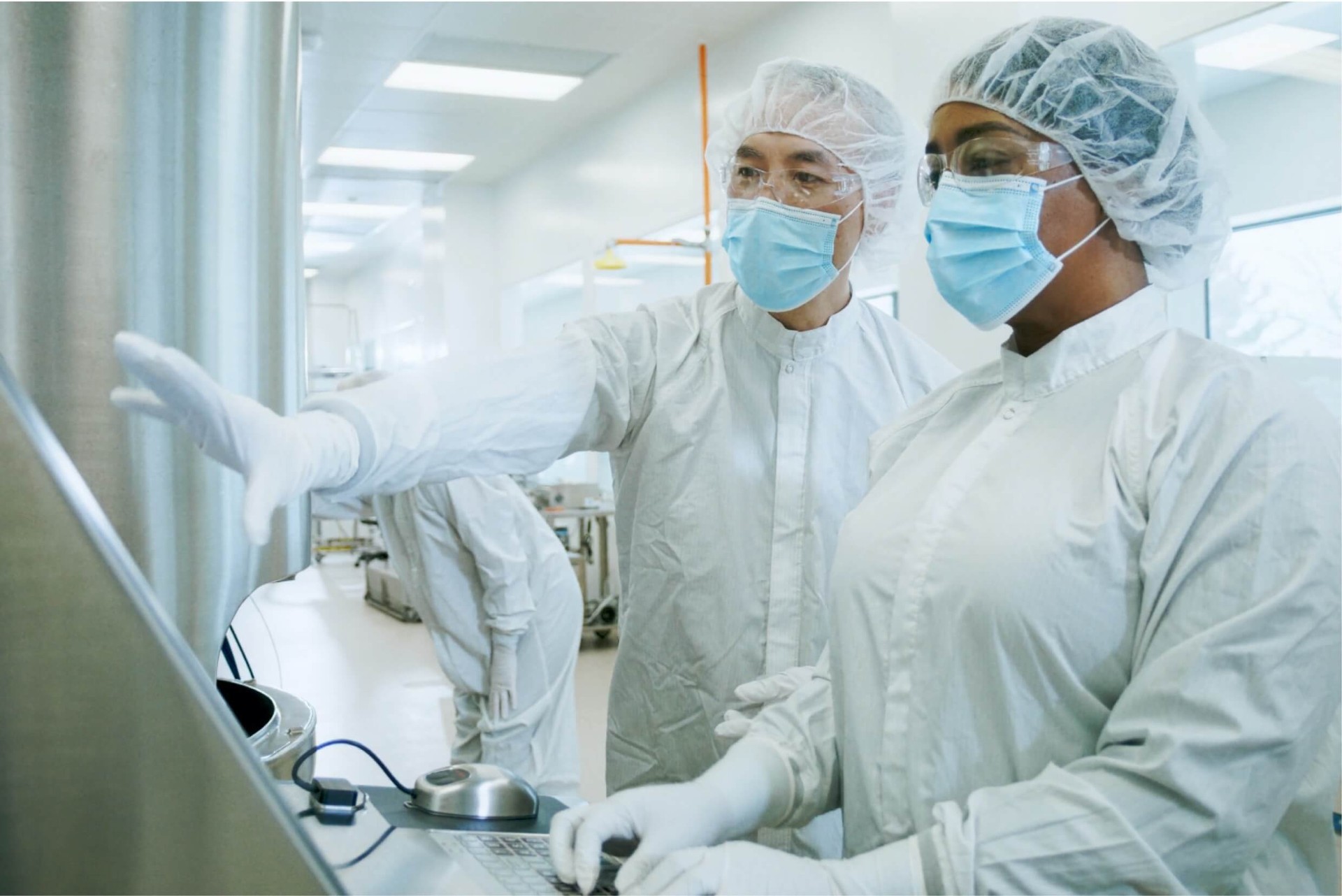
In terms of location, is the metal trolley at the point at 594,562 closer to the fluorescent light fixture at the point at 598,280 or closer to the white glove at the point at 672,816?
the fluorescent light fixture at the point at 598,280

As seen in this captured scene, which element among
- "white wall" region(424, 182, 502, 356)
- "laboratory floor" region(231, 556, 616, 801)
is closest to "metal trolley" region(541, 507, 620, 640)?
"laboratory floor" region(231, 556, 616, 801)

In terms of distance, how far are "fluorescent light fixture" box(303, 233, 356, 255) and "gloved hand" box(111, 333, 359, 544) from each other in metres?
9.31

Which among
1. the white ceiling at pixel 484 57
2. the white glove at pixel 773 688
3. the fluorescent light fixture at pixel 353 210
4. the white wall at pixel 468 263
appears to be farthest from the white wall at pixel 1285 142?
the fluorescent light fixture at pixel 353 210

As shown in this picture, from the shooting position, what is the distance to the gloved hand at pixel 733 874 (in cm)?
79

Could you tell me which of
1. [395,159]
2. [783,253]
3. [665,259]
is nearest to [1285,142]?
[783,253]

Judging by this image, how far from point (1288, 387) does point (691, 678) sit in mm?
824

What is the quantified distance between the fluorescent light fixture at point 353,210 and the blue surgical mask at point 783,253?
7677mm

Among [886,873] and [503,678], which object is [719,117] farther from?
[503,678]

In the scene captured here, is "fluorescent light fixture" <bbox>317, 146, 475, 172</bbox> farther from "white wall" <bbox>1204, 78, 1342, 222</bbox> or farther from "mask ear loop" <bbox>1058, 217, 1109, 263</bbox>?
"mask ear loop" <bbox>1058, 217, 1109, 263</bbox>

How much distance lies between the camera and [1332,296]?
8.46ft

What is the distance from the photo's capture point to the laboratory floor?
365 centimetres

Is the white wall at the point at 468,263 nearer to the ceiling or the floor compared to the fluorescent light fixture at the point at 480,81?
nearer to the floor

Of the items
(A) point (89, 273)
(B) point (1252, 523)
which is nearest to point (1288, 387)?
(B) point (1252, 523)

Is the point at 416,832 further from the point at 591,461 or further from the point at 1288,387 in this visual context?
the point at 591,461
